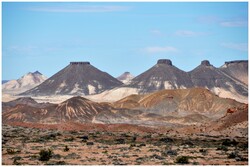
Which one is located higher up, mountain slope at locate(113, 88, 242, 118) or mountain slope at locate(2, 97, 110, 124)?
mountain slope at locate(113, 88, 242, 118)

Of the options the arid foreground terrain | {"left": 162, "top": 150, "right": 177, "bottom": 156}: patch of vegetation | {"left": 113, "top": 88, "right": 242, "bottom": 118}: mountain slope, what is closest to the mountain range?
{"left": 113, "top": 88, "right": 242, "bottom": 118}: mountain slope

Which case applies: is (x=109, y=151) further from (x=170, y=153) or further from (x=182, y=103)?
(x=182, y=103)

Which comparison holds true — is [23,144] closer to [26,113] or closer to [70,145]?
[70,145]

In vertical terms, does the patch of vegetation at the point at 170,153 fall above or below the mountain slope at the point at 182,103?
below

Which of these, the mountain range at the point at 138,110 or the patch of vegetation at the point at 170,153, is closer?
Result: the patch of vegetation at the point at 170,153

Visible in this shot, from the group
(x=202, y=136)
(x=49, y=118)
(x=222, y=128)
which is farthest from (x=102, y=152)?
(x=49, y=118)

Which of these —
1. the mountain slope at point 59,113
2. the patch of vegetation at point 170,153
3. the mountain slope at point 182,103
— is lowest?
the patch of vegetation at point 170,153

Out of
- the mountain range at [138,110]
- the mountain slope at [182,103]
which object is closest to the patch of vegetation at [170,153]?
the mountain range at [138,110]

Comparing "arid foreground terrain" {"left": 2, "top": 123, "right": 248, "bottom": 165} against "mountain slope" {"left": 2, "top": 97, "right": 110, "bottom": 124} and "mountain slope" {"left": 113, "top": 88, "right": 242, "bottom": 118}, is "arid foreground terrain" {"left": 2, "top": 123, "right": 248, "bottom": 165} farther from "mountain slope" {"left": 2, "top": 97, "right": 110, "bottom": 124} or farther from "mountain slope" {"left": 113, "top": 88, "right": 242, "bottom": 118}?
"mountain slope" {"left": 113, "top": 88, "right": 242, "bottom": 118}

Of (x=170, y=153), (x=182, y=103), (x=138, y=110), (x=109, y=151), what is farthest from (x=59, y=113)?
(x=170, y=153)

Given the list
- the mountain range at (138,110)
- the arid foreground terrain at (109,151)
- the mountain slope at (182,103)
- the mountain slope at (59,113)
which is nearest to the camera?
the arid foreground terrain at (109,151)

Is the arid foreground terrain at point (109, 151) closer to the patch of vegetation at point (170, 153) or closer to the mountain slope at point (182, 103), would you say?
the patch of vegetation at point (170, 153)
